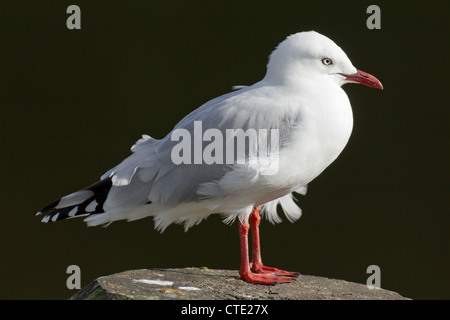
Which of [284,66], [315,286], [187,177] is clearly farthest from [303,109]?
[315,286]

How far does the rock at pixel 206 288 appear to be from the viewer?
4316mm

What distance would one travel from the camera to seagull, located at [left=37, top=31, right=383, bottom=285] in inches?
171

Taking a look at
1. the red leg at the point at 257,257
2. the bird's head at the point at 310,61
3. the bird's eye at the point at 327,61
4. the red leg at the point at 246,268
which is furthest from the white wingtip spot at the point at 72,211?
the bird's eye at the point at 327,61

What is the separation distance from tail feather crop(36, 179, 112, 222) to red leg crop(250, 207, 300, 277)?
2.98ft

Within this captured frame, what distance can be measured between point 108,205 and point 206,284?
68 cm

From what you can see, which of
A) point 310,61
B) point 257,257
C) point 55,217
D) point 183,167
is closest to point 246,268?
point 257,257

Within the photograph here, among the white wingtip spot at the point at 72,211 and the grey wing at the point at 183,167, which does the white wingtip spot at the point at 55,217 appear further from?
the grey wing at the point at 183,167

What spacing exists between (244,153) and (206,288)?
0.76 metres

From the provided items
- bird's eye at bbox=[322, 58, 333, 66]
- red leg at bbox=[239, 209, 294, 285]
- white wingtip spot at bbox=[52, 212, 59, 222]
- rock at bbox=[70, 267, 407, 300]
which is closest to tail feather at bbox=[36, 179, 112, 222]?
white wingtip spot at bbox=[52, 212, 59, 222]

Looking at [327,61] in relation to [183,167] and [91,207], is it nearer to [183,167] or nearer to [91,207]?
[183,167]

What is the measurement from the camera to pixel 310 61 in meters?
4.47

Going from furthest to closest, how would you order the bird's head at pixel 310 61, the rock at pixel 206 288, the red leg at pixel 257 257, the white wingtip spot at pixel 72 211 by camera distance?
the red leg at pixel 257 257 → the white wingtip spot at pixel 72 211 → the bird's head at pixel 310 61 → the rock at pixel 206 288

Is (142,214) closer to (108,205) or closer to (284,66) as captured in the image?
(108,205)

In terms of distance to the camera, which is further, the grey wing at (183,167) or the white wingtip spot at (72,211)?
the white wingtip spot at (72,211)
